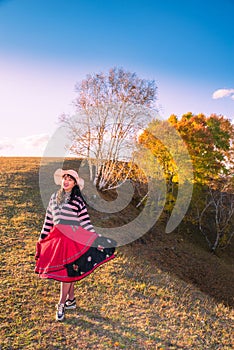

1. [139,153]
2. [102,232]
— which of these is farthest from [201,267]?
[139,153]

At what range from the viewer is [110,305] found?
24.6 ft

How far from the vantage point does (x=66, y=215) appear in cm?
586

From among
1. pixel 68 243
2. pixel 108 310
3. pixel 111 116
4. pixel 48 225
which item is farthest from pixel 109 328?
pixel 111 116

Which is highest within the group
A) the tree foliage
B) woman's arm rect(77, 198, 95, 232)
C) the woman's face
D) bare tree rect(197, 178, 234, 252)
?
the tree foliage

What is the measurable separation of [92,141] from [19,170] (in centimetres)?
739

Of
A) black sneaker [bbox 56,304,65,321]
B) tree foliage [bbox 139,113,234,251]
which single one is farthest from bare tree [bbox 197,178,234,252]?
black sneaker [bbox 56,304,65,321]

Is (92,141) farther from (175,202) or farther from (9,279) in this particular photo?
(9,279)

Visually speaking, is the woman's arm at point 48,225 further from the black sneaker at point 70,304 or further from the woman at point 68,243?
the black sneaker at point 70,304

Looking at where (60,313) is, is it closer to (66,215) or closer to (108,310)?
(108,310)

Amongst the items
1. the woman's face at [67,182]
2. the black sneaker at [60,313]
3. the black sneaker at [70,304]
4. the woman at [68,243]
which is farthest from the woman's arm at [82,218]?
the black sneaker at [70,304]

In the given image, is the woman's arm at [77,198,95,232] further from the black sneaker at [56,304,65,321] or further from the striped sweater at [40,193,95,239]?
the black sneaker at [56,304,65,321]

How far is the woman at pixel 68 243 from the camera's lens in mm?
5598

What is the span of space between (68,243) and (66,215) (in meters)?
0.58

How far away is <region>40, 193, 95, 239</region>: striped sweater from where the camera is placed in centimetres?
584
